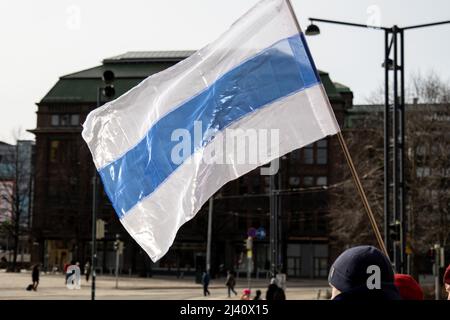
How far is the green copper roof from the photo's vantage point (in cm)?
8331

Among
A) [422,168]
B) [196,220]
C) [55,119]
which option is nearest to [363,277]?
[422,168]

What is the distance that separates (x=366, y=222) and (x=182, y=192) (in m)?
37.2

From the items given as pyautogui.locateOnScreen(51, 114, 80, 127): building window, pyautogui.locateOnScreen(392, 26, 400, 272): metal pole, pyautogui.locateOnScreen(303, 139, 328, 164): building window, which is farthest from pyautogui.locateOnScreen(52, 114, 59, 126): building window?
pyautogui.locateOnScreen(392, 26, 400, 272): metal pole

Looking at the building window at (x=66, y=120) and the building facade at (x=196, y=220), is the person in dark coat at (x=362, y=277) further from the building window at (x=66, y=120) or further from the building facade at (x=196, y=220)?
the building window at (x=66, y=120)

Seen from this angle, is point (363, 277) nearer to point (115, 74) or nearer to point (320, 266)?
point (320, 266)


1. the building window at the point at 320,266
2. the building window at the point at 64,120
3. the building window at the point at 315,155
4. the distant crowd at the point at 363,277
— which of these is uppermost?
the building window at the point at 64,120

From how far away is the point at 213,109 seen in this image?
730 cm

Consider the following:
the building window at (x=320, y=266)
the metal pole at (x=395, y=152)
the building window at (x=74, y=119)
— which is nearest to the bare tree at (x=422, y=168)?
the metal pole at (x=395, y=152)

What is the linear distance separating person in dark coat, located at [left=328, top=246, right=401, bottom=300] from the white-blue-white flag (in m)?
3.76

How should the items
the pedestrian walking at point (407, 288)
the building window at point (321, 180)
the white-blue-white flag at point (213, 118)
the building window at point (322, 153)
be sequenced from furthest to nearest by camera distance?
the building window at point (322, 153), the building window at point (321, 180), the white-blue-white flag at point (213, 118), the pedestrian walking at point (407, 288)

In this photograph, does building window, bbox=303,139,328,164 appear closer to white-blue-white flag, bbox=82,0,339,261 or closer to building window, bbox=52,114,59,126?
building window, bbox=52,114,59,126

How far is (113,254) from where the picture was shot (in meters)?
84.2

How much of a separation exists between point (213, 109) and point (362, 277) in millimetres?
4487

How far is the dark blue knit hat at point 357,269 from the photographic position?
292 cm
